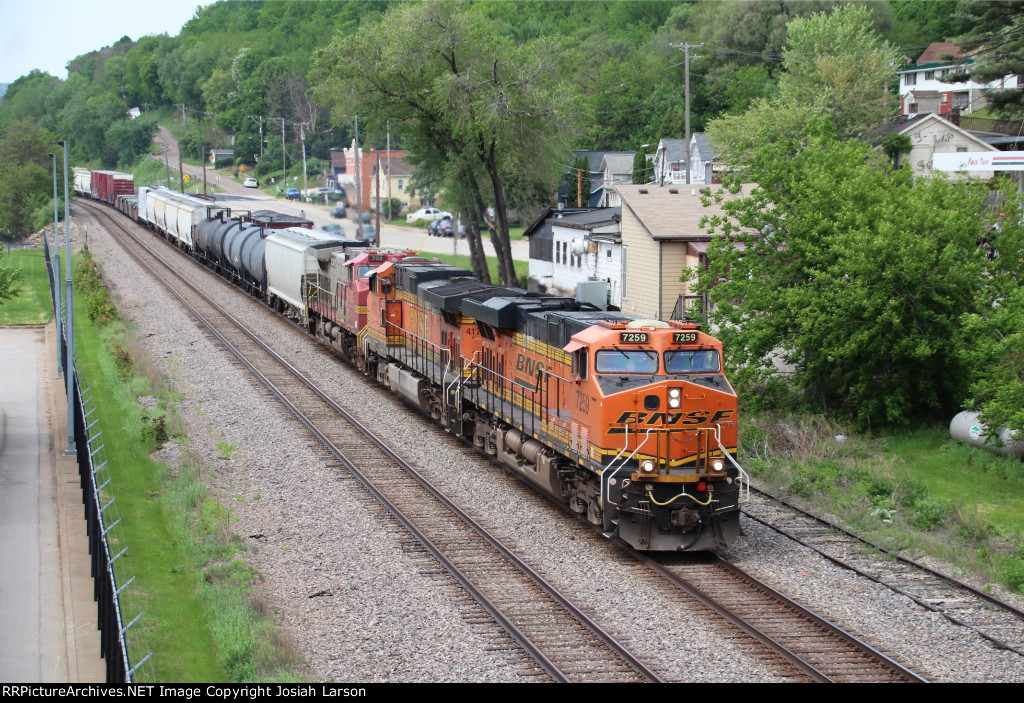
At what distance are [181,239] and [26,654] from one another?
173 feet

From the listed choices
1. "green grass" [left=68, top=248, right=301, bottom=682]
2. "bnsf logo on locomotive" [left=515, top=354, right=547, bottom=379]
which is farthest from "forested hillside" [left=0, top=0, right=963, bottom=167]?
"bnsf logo on locomotive" [left=515, top=354, right=547, bottom=379]

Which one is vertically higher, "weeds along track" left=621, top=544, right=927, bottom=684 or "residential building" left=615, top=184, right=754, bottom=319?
"residential building" left=615, top=184, right=754, bottom=319

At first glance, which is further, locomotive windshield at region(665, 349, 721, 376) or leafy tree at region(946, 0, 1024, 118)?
leafy tree at region(946, 0, 1024, 118)

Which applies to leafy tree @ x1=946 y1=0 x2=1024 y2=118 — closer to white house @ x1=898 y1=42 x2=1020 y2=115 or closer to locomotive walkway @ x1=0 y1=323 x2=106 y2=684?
white house @ x1=898 y1=42 x2=1020 y2=115

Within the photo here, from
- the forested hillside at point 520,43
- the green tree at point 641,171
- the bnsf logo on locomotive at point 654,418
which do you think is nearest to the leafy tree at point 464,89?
the forested hillside at point 520,43

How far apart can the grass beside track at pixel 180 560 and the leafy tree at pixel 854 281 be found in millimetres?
12313

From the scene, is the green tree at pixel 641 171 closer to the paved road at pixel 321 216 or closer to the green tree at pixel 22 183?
the paved road at pixel 321 216

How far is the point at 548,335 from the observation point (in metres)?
17.4

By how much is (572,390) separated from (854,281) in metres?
8.50

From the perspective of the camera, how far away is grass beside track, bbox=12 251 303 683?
1157 cm

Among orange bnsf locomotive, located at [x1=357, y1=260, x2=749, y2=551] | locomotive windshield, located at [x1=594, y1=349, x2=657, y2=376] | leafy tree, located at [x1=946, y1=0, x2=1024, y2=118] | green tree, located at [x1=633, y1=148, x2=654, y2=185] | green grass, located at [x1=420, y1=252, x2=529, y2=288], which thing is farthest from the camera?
green tree, located at [x1=633, y1=148, x2=654, y2=185]

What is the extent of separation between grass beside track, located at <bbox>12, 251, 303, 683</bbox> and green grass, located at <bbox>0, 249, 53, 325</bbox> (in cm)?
1326

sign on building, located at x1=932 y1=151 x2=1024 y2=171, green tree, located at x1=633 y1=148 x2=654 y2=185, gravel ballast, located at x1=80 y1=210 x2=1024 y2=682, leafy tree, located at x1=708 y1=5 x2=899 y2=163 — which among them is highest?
leafy tree, located at x1=708 y1=5 x2=899 y2=163

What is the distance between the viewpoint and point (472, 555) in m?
15.3
